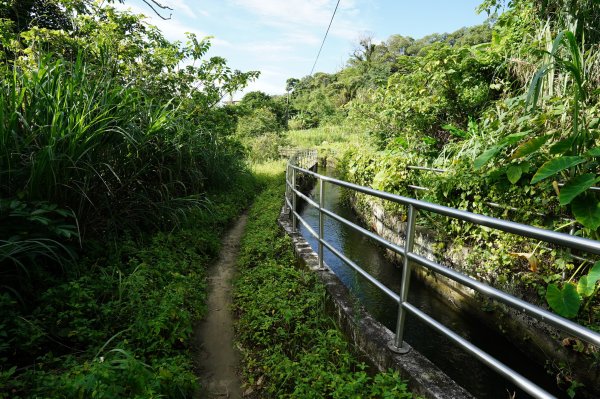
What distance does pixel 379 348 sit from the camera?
2174 millimetres

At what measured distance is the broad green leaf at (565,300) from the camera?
223cm

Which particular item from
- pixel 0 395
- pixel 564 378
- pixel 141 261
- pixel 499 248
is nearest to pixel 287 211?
pixel 141 261

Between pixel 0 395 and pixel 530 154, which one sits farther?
pixel 530 154

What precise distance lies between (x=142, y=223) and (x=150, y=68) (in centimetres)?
386

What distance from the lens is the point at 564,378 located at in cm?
286

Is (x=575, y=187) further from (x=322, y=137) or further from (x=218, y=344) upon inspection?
(x=322, y=137)

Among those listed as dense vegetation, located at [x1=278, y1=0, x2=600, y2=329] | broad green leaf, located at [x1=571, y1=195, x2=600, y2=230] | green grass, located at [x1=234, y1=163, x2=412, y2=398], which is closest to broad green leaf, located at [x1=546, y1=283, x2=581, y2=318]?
dense vegetation, located at [x1=278, y1=0, x2=600, y2=329]

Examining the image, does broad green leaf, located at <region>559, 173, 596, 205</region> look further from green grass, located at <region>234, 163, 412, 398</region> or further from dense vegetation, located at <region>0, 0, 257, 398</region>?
dense vegetation, located at <region>0, 0, 257, 398</region>

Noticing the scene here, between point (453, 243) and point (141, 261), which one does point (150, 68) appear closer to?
point (141, 261)

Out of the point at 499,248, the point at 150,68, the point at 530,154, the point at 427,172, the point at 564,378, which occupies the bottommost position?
the point at 564,378

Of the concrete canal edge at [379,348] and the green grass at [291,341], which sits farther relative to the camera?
the green grass at [291,341]

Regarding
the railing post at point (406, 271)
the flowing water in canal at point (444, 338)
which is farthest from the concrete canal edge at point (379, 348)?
the flowing water in canal at point (444, 338)

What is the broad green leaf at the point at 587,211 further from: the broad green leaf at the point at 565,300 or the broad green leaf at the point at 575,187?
the broad green leaf at the point at 565,300

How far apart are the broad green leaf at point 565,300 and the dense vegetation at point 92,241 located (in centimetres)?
257
